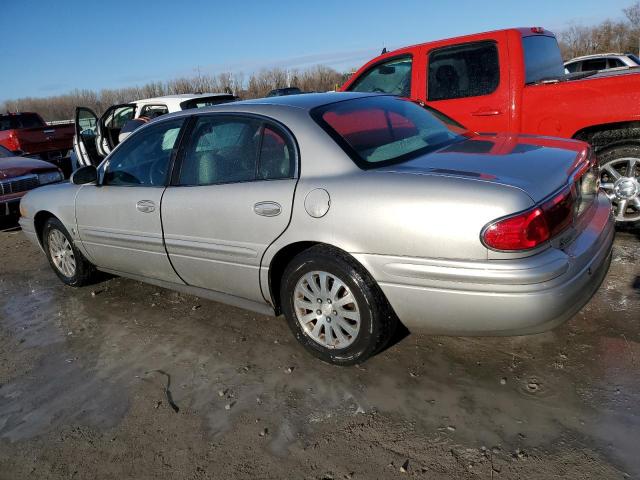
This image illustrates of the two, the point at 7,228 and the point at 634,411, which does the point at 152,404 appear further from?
the point at 7,228

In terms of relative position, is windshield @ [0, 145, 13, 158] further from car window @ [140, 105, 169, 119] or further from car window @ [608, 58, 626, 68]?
car window @ [608, 58, 626, 68]

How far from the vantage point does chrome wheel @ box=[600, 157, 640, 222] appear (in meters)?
4.60

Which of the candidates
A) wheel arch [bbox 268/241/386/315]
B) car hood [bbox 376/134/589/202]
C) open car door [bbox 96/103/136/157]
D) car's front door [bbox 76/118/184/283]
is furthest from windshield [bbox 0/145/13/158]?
car hood [bbox 376/134/589/202]

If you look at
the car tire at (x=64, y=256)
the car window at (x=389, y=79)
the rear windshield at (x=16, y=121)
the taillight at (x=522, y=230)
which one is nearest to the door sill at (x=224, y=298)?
the car tire at (x=64, y=256)

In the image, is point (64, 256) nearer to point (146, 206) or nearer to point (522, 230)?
point (146, 206)

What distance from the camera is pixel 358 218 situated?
2.76m

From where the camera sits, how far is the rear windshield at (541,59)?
16.5 ft

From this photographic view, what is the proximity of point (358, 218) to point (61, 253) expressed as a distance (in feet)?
11.1

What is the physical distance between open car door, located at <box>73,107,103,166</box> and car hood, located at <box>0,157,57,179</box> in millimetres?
548

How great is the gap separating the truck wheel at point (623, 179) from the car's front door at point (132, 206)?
142 inches

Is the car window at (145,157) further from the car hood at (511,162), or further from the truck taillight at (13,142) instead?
the truck taillight at (13,142)

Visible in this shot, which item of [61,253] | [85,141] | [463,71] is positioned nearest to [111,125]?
[85,141]

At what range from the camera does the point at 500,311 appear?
8.27 ft

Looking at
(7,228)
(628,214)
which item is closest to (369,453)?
(628,214)
